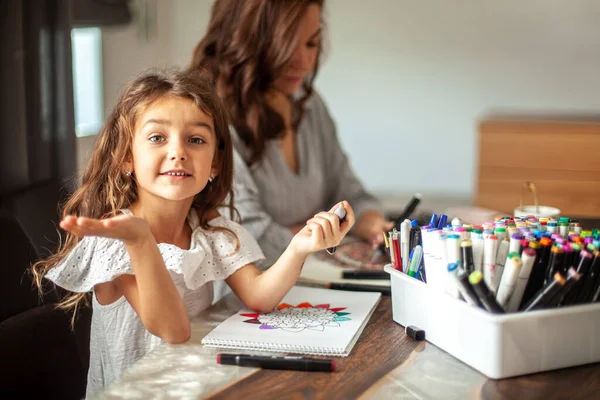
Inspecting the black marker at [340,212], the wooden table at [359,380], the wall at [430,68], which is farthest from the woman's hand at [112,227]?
the wall at [430,68]

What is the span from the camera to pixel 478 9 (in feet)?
11.4

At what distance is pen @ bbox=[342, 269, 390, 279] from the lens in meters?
1.41

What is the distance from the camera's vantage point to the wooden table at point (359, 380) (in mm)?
885

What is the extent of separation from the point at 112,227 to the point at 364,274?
2.01ft

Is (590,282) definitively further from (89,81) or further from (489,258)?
(89,81)

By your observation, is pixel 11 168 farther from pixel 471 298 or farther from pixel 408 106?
pixel 408 106

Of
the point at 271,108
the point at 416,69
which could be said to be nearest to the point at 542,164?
the point at 271,108

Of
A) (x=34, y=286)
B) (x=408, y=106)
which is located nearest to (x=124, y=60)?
(x=408, y=106)

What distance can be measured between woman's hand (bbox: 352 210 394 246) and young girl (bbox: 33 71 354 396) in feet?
→ 1.73

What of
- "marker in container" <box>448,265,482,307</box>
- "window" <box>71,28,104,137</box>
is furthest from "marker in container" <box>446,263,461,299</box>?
"window" <box>71,28,104,137</box>

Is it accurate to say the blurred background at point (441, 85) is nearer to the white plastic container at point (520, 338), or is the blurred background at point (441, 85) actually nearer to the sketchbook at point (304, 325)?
the sketchbook at point (304, 325)

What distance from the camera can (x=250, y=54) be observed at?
1.77 m

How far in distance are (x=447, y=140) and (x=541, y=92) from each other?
50cm

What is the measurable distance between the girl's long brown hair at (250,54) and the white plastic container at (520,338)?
95 cm
